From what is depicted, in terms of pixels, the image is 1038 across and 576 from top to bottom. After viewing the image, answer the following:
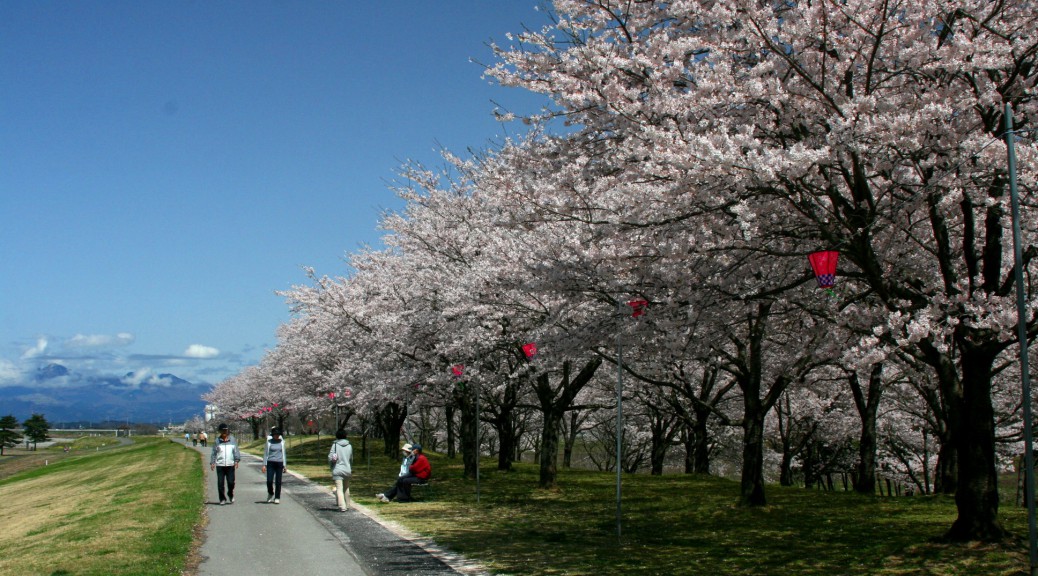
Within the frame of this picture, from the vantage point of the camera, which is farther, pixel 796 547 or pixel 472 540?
pixel 472 540

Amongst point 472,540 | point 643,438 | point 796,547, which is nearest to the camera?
point 796,547

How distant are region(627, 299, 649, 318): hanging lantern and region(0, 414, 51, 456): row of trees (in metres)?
149

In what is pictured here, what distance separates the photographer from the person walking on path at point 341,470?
1717cm

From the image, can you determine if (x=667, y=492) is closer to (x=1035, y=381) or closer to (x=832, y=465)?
(x=1035, y=381)

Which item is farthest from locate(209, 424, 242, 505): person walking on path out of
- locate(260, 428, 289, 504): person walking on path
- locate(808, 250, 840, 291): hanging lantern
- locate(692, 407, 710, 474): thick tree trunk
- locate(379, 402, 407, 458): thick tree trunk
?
locate(379, 402, 407, 458): thick tree trunk

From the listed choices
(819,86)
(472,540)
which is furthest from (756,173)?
(472,540)

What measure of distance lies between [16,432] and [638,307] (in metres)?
176

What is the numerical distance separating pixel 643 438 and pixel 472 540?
3794 cm

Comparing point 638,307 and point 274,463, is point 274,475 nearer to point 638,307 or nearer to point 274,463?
point 274,463

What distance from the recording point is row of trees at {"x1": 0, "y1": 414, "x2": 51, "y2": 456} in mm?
141750

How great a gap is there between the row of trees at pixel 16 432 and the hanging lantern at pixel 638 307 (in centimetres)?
14902

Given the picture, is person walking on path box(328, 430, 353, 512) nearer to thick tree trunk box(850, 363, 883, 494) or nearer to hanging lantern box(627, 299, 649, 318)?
hanging lantern box(627, 299, 649, 318)

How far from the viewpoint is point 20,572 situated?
10945mm

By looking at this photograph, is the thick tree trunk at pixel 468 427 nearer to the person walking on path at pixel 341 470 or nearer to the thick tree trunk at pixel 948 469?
the person walking on path at pixel 341 470
